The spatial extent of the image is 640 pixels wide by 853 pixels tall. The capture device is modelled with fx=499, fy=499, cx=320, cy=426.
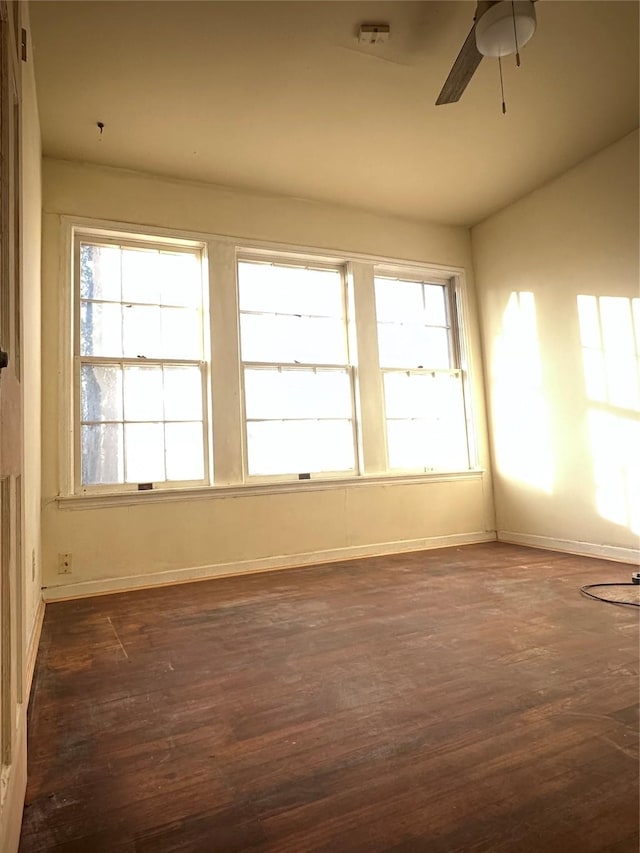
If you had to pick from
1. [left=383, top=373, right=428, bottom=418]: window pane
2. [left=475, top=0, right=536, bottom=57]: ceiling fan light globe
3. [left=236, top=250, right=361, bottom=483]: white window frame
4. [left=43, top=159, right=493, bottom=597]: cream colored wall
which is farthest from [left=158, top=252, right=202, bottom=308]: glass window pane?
[left=475, top=0, right=536, bottom=57]: ceiling fan light globe

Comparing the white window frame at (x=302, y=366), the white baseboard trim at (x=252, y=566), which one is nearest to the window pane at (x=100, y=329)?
the white window frame at (x=302, y=366)

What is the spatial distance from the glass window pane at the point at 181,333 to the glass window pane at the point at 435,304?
2.32 meters

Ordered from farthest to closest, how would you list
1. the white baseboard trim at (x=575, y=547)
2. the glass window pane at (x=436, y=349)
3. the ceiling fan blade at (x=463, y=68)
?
the glass window pane at (x=436, y=349)
the white baseboard trim at (x=575, y=547)
the ceiling fan blade at (x=463, y=68)

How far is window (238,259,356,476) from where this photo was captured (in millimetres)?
4199

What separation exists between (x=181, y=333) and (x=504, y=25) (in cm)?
284

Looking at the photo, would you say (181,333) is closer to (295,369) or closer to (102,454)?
(295,369)

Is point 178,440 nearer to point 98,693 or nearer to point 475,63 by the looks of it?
point 98,693

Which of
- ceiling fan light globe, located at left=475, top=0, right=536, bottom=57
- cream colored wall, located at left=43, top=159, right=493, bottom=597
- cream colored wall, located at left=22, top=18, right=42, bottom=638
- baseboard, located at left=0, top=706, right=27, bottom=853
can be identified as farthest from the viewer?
cream colored wall, located at left=43, top=159, right=493, bottom=597

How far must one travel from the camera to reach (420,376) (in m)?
4.90

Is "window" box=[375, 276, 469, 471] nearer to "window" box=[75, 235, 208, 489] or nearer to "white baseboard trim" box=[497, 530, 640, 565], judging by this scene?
"white baseboard trim" box=[497, 530, 640, 565]

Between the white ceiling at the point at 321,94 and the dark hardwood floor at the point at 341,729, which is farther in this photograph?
the white ceiling at the point at 321,94

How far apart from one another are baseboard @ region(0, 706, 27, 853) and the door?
0.03 meters

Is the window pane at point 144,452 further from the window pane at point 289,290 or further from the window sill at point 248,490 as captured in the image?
the window pane at point 289,290

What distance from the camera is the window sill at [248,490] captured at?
11.5ft
